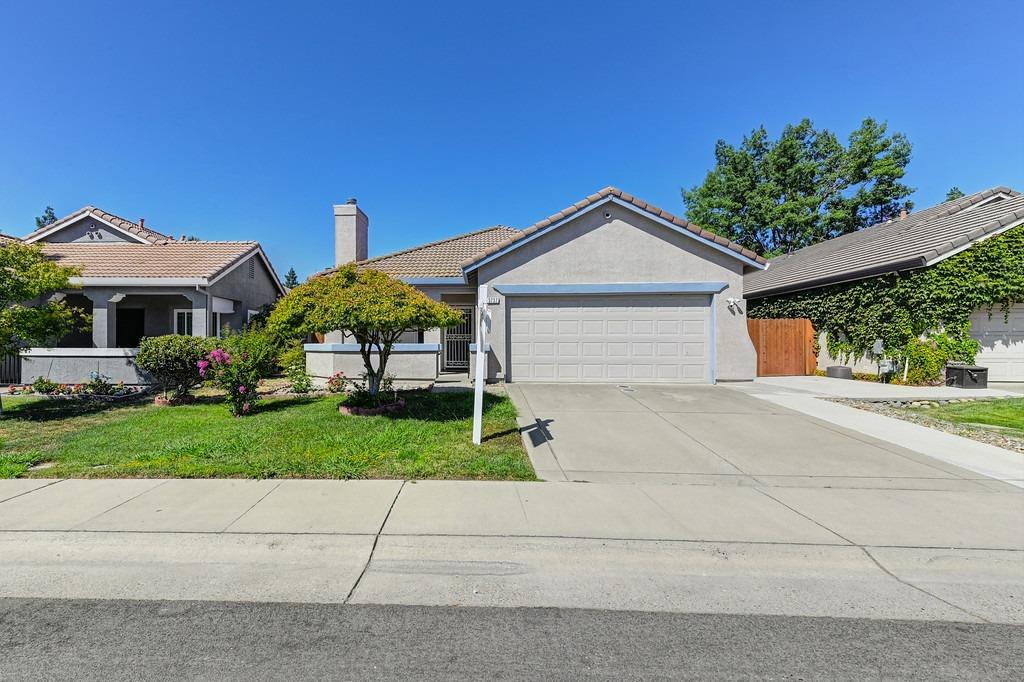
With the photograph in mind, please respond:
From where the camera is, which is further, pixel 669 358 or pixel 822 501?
pixel 669 358

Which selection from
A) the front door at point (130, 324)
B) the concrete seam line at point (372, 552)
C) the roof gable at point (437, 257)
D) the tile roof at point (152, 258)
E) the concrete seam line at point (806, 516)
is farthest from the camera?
the front door at point (130, 324)

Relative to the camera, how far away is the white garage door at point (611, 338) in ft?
39.9

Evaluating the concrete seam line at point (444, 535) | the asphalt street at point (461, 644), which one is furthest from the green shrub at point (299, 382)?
the asphalt street at point (461, 644)

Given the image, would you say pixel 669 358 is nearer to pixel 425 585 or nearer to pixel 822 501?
pixel 822 501

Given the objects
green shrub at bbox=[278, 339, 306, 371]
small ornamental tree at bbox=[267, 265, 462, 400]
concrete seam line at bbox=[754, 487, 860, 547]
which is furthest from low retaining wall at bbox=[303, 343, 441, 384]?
A: concrete seam line at bbox=[754, 487, 860, 547]

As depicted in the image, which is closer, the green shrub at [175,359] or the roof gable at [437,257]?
the green shrub at [175,359]

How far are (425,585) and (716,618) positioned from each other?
189cm

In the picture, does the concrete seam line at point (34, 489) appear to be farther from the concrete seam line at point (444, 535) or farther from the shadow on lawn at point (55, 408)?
the shadow on lawn at point (55, 408)

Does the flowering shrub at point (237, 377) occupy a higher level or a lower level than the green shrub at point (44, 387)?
higher

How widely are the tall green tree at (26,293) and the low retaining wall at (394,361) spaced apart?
502 cm

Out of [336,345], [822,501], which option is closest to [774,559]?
[822,501]

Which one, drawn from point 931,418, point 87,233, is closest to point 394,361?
point 931,418

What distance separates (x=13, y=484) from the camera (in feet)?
16.1

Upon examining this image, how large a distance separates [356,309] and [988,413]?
39.1ft
